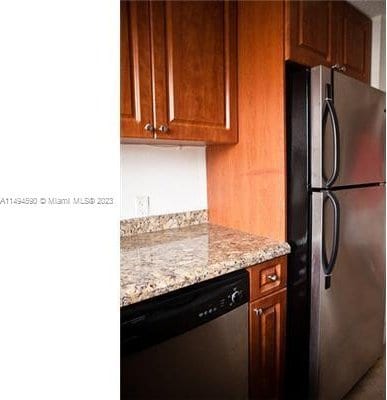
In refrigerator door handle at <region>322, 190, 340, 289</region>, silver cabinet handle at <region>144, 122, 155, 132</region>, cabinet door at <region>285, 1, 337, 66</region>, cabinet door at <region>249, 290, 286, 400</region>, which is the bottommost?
cabinet door at <region>249, 290, 286, 400</region>

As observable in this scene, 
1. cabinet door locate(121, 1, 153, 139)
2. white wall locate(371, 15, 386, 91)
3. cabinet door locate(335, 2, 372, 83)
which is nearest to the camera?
cabinet door locate(121, 1, 153, 139)

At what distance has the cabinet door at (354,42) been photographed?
170cm

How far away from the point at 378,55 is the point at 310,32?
826 mm

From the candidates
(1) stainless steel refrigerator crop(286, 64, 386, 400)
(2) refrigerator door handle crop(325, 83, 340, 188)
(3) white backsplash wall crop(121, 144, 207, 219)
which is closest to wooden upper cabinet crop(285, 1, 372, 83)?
(1) stainless steel refrigerator crop(286, 64, 386, 400)

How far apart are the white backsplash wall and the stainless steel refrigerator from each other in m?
0.59

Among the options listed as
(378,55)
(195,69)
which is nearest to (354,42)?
(378,55)

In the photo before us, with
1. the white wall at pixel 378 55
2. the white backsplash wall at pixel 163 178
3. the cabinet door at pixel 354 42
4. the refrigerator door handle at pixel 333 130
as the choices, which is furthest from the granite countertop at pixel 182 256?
the white wall at pixel 378 55

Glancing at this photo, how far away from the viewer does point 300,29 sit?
55.5 inches

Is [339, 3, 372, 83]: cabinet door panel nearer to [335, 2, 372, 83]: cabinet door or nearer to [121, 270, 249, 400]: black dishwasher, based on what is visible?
[335, 2, 372, 83]: cabinet door

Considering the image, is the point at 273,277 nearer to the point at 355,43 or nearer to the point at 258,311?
the point at 258,311

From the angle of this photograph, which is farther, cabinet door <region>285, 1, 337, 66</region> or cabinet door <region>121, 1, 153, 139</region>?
cabinet door <region>285, 1, 337, 66</region>

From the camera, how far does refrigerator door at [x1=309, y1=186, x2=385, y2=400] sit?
1411 mm
